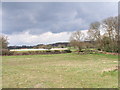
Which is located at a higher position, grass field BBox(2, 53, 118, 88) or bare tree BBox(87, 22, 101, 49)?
bare tree BBox(87, 22, 101, 49)

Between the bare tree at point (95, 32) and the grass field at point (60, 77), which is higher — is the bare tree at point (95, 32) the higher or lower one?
the higher one

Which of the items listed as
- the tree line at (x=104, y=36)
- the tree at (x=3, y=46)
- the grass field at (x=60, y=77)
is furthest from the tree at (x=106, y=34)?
the tree at (x=3, y=46)

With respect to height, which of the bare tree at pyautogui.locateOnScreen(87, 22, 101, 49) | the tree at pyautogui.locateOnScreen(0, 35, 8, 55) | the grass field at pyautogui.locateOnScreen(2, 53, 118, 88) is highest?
the bare tree at pyautogui.locateOnScreen(87, 22, 101, 49)

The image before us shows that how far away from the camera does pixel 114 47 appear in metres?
21.3

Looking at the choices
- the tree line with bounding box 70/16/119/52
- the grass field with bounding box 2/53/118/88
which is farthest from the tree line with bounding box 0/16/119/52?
the grass field with bounding box 2/53/118/88

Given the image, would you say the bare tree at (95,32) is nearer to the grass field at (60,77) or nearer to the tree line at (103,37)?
the tree line at (103,37)

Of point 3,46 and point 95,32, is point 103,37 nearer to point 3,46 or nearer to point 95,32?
point 95,32

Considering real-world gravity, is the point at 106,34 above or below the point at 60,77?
above

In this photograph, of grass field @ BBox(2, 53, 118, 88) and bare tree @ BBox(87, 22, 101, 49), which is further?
bare tree @ BBox(87, 22, 101, 49)

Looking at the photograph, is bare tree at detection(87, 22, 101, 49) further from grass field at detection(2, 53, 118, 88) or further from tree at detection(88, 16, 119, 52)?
grass field at detection(2, 53, 118, 88)

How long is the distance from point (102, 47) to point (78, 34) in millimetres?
8956

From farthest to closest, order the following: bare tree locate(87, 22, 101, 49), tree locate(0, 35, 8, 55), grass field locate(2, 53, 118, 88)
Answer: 1. bare tree locate(87, 22, 101, 49)
2. tree locate(0, 35, 8, 55)
3. grass field locate(2, 53, 118, 88)

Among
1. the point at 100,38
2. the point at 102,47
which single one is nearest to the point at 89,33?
the point at 100,38

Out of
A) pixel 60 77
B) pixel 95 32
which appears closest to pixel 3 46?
pixel 95 32
